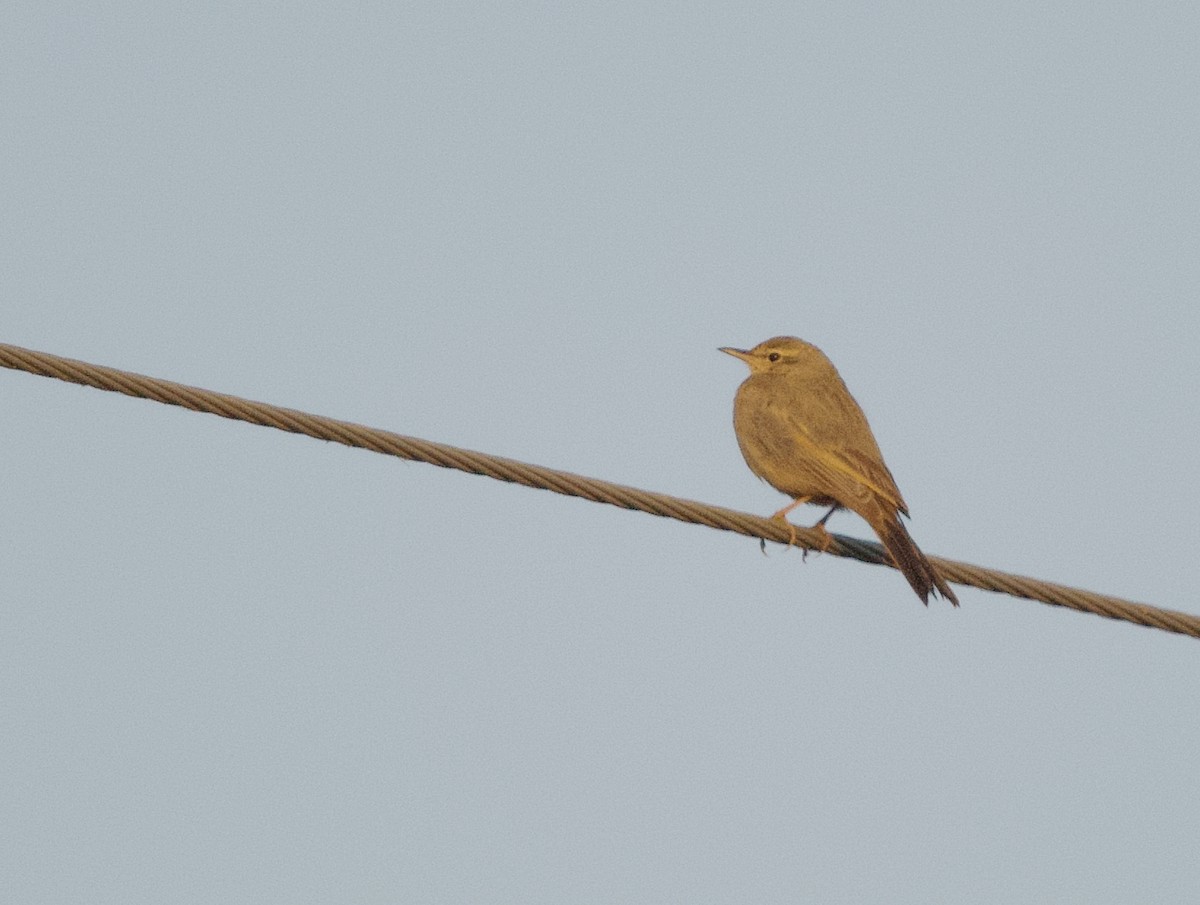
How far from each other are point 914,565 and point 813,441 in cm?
194

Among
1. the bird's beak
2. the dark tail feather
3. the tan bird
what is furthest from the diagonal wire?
the bird's beak

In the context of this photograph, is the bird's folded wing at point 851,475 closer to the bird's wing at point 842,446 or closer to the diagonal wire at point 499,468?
the bird's wing at point 842,446

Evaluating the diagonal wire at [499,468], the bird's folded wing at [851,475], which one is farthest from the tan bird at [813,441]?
the diagonal wire at [499,468]

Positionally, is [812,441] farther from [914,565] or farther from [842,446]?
[914,565]

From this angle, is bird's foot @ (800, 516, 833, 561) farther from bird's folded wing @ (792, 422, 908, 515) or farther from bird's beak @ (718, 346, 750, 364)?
bird's beak @ (718, 346, 750, 364)

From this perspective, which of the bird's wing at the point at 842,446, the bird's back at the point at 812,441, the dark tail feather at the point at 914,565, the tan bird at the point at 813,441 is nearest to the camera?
the dark tail feather at the point at 914,565

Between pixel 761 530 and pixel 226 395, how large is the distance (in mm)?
2477

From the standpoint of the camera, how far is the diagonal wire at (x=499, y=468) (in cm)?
592

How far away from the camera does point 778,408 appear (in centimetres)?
995

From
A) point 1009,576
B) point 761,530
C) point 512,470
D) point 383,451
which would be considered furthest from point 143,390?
point 1009,576

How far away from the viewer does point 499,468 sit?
6.30m

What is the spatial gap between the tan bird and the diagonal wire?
1.11 metres

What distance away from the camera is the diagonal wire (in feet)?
19.4

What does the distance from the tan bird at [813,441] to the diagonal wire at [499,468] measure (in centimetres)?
111
